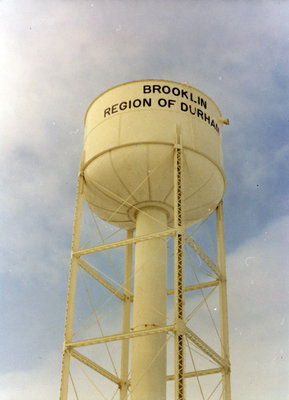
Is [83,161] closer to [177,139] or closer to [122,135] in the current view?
[122,135]

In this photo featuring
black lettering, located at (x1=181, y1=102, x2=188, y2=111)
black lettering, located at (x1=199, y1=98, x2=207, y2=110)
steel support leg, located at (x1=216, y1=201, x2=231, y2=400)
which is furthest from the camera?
black lettering, located at (x1=199, y1=98, x2=207, y2=110)

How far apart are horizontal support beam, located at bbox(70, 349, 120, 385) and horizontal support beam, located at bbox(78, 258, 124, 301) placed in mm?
2378

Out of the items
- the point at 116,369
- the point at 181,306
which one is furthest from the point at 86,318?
the point at 181,306

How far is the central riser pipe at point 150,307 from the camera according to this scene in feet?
50.3

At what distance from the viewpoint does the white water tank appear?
16172 mm

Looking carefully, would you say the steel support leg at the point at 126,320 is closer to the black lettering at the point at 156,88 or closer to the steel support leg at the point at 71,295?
the steel support leg at the point at 71,295

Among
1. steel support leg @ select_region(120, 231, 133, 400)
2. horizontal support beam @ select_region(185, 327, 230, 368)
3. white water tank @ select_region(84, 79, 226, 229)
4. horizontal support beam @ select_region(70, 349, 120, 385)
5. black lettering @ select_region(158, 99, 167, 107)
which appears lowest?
horizontal support beam @ select_region(70, 349, 120, 385)

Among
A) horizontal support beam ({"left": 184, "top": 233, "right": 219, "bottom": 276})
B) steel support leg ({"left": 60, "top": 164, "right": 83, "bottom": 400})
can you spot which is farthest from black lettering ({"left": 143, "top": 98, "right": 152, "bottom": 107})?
horizontal support beam ({"left": 184, "top": 233, "right": 219, "bottom": 276})

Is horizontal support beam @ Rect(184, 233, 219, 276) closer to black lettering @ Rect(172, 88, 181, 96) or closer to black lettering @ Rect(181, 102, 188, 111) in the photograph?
black lettering @ Rect(181, 102, 188, 111)

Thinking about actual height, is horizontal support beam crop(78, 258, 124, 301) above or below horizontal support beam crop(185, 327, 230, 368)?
above

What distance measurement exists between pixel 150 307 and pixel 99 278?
198cm

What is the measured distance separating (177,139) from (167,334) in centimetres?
535

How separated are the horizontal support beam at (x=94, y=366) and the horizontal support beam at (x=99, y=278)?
2.38m

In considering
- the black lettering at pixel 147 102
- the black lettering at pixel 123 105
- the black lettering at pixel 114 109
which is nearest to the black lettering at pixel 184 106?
the black lettering at pixel 147 102
